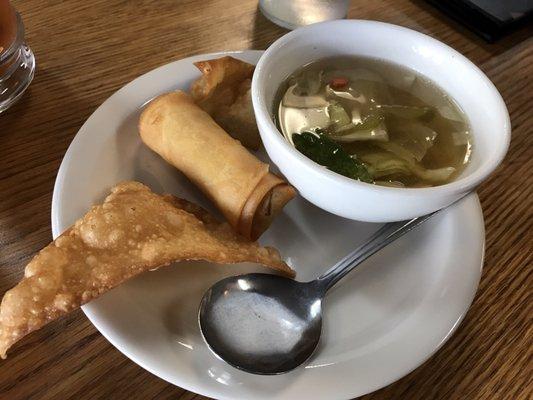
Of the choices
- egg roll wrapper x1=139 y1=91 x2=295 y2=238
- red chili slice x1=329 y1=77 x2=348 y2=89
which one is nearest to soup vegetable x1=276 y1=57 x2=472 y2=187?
red chili slice x1=329 y1=77 x2=348 y2=89

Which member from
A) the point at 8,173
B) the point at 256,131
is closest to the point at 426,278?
the point at 256,131

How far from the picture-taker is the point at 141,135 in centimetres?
104

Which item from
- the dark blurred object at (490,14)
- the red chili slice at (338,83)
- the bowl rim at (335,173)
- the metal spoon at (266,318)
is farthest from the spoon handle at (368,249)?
the dark blurred object at (490,14)

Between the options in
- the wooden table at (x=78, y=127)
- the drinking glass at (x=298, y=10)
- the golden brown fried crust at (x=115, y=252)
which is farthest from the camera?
the drinking glass at (x=298, y=10)

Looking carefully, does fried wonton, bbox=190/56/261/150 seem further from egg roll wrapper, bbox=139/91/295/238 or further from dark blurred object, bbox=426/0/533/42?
dark blurred object, bbox=426/0/533/42

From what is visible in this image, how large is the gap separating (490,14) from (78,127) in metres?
1.19

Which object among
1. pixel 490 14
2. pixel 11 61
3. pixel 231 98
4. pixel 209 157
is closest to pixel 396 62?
pixel 231 98

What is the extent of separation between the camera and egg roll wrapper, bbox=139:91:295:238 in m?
0.95

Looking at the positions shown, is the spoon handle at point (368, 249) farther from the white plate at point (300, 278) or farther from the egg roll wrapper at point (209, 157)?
the egg roll wrapper at point (209, 157)

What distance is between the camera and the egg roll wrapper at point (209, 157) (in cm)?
95

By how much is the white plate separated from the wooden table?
89 millimetres

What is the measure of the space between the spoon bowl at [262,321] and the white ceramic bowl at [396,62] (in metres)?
0.17

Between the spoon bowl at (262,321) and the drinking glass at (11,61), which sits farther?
the drinking glass at (11,61)

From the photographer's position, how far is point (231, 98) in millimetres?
1138
